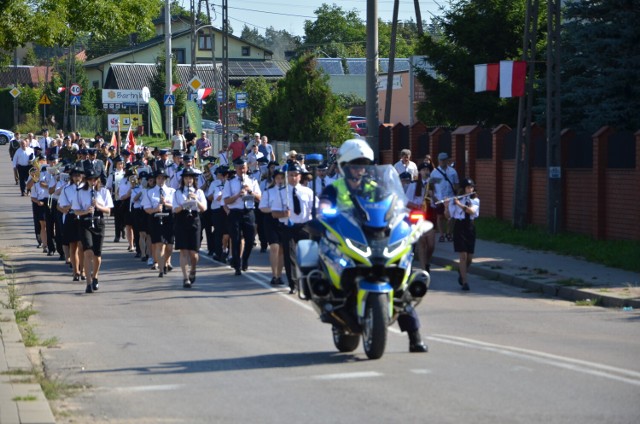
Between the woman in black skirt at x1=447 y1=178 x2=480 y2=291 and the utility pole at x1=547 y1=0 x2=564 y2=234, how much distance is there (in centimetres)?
615

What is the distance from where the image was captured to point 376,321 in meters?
10.7

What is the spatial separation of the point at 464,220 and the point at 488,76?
383 inches

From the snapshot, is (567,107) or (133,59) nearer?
(567,107)

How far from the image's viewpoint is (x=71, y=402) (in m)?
9.78

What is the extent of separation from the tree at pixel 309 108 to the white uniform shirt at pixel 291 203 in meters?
23.4

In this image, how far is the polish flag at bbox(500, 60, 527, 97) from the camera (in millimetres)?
25125

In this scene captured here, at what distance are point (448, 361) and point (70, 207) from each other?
9054 mm

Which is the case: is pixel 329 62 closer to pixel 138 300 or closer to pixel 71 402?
pixel 138 300

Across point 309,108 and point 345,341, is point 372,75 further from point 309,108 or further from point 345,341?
point 345,341

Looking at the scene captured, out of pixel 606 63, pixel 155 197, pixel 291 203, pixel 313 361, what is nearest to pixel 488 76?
pixel 606 63

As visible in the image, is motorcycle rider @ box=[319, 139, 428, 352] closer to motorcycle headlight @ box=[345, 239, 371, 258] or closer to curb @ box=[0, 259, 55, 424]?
motorcycle headlight @ box=[345, 239, 371, 258]

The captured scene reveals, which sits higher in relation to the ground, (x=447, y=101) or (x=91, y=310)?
(x=447, y=101)

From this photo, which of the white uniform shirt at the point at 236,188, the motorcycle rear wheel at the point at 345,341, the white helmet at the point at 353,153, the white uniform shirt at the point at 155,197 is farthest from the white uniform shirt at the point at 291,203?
the white helmet at the point at 353,153

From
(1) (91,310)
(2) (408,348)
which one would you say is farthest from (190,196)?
(2) (408,348)
